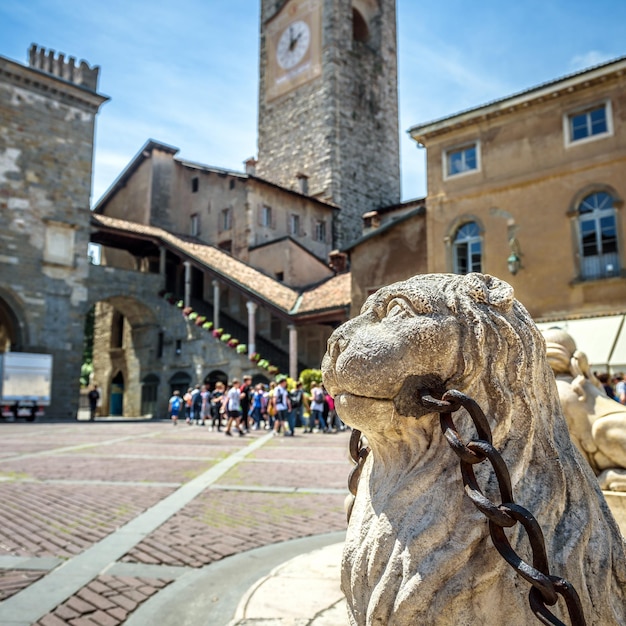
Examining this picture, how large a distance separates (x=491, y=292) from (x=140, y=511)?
466 cm

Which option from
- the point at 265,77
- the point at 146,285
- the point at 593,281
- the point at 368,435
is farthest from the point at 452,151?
the point at 265,77

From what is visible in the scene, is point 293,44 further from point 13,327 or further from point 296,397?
point 296,397

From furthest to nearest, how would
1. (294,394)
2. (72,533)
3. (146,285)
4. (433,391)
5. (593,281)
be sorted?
(146,285) → (294,394) → (593,281) → (72,533) → (433,391)

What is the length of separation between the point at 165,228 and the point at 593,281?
2578 centimetres

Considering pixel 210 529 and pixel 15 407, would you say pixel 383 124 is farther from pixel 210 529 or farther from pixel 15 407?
pixel 210 529

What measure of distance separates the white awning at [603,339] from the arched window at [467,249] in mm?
3561

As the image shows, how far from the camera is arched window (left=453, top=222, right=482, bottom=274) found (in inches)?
733

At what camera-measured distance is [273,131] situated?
38.2 meters

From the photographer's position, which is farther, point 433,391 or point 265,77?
point 265,77

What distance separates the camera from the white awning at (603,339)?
1464 cm

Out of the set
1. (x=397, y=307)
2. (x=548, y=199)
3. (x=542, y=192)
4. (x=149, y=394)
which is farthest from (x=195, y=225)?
(x=397, y=307)

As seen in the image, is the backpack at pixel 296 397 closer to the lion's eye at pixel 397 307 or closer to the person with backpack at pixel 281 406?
the person with backpack at pixel 281 406

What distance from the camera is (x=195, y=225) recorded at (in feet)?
114

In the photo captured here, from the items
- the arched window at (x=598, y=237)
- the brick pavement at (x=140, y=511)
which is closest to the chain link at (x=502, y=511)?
the brick pavement at (x=140, y=511)
